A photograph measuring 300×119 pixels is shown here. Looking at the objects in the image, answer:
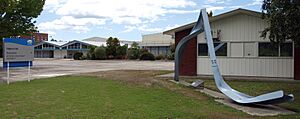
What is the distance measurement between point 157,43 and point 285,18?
238ft

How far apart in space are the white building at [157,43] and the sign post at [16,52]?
58.9 m

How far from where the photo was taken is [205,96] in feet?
44.7

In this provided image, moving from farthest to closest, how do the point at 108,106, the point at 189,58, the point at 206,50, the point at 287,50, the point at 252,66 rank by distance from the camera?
the point at 189,58
the point at 206,50
the point at 252,66
the point at 287,50
the point at 108,106

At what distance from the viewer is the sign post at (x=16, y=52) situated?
18.2 metres

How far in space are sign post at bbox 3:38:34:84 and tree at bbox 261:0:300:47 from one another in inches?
473

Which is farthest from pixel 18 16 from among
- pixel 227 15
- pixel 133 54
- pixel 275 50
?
pixel 133 54

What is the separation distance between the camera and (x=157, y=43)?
282 ft

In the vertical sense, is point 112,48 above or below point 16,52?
above

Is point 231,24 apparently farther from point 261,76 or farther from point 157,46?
point 157,46

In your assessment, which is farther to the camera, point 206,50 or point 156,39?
point 156,39

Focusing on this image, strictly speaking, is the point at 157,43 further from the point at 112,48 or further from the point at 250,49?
the point at 250,49

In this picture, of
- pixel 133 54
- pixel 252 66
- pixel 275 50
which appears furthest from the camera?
pixel 133 54

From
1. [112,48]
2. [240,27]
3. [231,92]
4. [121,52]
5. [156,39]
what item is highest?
[156,39]

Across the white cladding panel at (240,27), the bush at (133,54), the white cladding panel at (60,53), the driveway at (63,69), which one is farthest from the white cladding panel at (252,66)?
the white cladding panel at (60,53)
